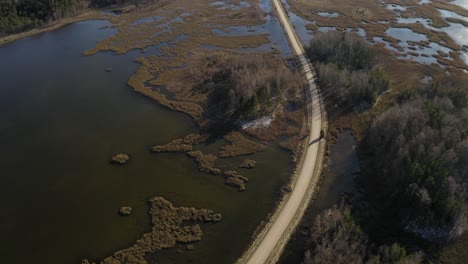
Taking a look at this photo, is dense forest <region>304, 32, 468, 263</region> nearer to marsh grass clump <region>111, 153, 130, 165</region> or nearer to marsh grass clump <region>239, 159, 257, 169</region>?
marsh grass clump <region>239, 159, 257, 169</region>

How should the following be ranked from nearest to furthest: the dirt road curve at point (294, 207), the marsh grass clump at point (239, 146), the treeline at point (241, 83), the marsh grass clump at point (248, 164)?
1. the dirt road curve at point (294, 207)
2. the marsh grass clump at point (248, 164)
3. the marsh grass clump at point (239, 146)
4. the treeline at point (241, 83)

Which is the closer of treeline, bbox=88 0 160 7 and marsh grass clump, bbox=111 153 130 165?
marsh grass clump, bbox=111 153 130 165

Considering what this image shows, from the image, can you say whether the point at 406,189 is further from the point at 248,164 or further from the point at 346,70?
the point at 346,70

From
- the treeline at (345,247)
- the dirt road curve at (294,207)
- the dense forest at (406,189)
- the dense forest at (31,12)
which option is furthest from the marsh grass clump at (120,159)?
the dense forest at (31,12)

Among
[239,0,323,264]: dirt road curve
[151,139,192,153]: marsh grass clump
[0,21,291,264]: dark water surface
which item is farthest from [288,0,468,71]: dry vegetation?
[151,139,192,153]: marsh grass clump

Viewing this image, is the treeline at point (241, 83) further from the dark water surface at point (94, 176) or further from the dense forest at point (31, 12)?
the dense forest at point (31, 12)

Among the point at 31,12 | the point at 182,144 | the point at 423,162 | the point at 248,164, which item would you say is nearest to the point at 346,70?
the point at 423,162

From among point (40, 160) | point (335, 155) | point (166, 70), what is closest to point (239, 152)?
point (335, 155)
